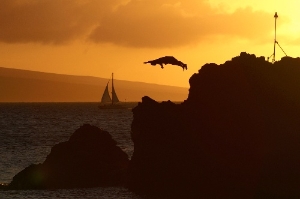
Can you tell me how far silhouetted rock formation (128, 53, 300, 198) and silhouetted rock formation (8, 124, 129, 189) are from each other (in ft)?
23.6

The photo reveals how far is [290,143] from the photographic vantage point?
5953 centimetres

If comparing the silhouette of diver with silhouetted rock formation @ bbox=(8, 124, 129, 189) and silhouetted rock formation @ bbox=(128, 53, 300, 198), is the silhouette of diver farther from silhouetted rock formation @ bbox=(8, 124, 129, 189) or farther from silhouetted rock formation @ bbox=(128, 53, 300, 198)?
silhouetted rock formation @ bbox=(8, 124, 129, 189)

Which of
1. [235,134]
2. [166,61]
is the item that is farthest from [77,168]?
[235,134]

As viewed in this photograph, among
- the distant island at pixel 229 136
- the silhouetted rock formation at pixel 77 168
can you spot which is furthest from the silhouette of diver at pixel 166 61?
the silhouetted rock formation at pixel 77 168

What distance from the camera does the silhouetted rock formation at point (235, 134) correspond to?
5969cm

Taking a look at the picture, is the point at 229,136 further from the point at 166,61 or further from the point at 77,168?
the point at 77,168

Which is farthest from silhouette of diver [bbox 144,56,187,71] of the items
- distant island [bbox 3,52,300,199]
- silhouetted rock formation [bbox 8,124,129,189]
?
silhouetted rock formation [bbox 8,124,129,189]

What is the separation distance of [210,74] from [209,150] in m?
5.50

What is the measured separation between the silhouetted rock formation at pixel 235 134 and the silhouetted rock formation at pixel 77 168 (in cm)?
718

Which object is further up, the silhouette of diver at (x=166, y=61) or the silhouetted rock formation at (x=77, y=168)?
the silhouette of diver at (x=166, y=61)

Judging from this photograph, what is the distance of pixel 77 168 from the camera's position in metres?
70.6

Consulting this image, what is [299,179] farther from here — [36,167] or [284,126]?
[36,167]

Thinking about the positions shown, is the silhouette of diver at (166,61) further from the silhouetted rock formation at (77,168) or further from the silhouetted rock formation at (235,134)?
the silhouetted rock formation at (77,168)

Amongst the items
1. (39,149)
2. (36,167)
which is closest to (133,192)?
(36,167)
